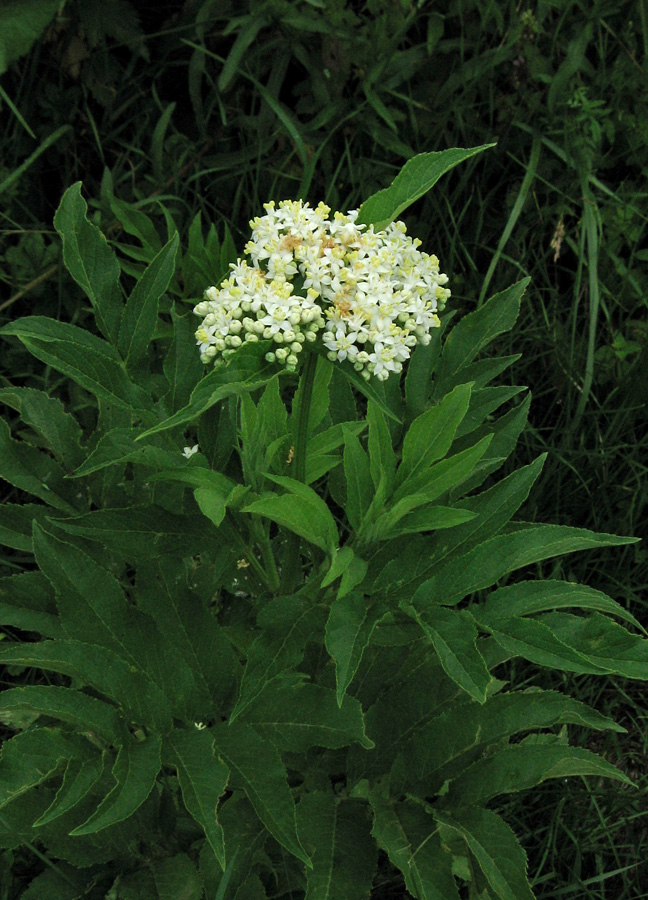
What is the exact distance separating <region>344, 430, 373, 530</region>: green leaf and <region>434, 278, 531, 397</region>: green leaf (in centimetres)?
43

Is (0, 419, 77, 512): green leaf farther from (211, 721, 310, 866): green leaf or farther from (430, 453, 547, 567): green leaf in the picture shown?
(430, 453, 547, 567): green leaf

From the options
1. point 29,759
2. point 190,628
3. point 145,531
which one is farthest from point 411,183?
point 29,759

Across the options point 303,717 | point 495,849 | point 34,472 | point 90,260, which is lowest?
point 495,849

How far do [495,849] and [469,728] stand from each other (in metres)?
0.22

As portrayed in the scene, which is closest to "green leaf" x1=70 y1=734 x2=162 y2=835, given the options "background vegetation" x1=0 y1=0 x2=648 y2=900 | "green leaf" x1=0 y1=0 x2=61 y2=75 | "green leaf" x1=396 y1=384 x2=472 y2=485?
"green leaf" x1=396 y1=384 x2=472 y2=485

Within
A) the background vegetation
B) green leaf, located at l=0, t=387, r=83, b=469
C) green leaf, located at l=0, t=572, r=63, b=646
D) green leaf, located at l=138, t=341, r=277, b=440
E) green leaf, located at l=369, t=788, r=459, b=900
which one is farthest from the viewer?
the background vegetation

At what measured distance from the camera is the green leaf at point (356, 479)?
1.67m

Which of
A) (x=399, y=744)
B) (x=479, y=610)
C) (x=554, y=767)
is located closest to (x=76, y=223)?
(x=479, y=610)

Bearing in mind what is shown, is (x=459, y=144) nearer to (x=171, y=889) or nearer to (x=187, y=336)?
(x=187, y=336)

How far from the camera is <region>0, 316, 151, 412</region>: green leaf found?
5.35ft

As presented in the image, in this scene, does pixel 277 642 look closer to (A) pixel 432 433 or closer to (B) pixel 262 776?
(B) pixel 262 776

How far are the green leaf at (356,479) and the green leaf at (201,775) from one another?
1.58 ft

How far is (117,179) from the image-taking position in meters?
3.33

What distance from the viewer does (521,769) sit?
1.84 meters
